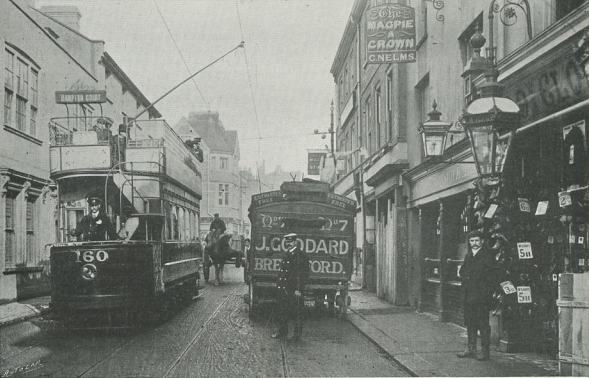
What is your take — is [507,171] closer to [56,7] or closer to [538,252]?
[538,252]

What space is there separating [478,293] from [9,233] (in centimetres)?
1323

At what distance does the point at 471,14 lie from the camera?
1195 cm

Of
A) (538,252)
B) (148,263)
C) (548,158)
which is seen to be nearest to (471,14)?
(548,158)

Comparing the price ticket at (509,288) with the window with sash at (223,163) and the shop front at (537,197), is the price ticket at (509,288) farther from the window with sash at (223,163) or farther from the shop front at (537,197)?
the window with sash at (223,163)

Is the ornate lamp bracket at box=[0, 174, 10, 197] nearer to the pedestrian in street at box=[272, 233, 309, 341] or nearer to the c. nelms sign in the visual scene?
the pedestrian in street at box=[272, 233, 309, 341]

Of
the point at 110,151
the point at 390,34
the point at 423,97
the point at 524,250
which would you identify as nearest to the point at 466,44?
the point at 390,34

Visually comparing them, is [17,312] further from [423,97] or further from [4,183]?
[423,97]

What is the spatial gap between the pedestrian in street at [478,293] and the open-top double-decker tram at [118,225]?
5568 mm

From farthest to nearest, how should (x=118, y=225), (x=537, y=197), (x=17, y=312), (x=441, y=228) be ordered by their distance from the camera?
(x=17, y=312)
(x=441, y=228)
(x=118, y=225)
(x=537, y=197)

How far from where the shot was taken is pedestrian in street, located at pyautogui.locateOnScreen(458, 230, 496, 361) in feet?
27.8

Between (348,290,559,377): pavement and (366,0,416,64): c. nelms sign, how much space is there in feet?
17.9

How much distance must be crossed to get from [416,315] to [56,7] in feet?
62.2

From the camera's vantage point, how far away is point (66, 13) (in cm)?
2577

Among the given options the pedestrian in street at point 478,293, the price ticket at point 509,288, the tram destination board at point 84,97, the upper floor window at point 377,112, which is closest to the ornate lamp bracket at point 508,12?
the pedestrian in street at point 478,293
